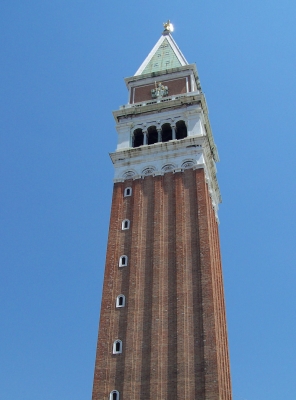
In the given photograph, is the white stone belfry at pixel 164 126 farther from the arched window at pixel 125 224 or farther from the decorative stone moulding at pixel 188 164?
the arched window at pixel 125 224

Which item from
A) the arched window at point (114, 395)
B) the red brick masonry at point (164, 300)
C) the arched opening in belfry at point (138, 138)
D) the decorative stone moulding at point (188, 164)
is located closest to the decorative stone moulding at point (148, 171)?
the red brick masonry at point (164, 300)

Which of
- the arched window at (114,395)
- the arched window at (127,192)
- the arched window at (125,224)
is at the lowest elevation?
the arched window at (114,395)

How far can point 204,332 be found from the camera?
3203 centimetres

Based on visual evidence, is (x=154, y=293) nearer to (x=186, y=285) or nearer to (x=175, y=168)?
(x=186, y=285)

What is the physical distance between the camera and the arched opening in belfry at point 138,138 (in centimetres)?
4717

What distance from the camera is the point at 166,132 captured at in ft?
157

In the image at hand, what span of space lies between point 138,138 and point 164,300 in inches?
731

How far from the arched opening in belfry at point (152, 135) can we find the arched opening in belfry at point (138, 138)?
724 millimetres

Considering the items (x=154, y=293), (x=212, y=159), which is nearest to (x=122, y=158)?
(x=212, y=159)

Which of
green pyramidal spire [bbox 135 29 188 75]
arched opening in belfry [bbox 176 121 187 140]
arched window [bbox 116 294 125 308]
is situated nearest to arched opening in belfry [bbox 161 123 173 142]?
arched opening in belfry [bbox 176 121 187 140]

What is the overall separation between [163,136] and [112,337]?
21061 mm

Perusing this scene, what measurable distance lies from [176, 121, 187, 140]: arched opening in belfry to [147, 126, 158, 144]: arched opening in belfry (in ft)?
6.84

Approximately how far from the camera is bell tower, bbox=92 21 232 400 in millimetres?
31172

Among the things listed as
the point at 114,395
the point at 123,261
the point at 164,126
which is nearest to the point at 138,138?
the point at 164,126
